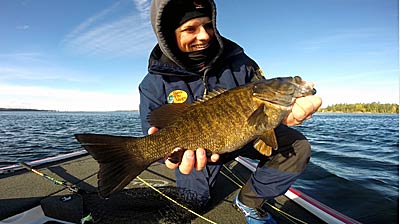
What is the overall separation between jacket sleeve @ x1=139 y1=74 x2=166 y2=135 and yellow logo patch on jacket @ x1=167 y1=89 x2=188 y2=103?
0.34 ft

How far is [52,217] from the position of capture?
328 centimetres

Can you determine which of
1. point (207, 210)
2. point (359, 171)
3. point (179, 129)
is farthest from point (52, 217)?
point (359, 171)

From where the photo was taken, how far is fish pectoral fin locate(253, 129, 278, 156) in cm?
251

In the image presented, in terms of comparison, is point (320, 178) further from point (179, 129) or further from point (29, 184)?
point (29, 184)

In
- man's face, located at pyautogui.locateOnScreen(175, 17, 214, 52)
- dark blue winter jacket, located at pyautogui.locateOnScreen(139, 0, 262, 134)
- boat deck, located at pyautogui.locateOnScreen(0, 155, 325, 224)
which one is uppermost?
man's face, located at pyautogui.locateOnScreen(175, 17, 214, 52)

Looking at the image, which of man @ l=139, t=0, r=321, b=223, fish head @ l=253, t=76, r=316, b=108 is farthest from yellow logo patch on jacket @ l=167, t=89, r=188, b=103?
fish head @ l=253, t=76, r=316, b=108

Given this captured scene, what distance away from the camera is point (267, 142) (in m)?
2.54

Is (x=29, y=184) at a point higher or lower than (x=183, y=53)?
lower

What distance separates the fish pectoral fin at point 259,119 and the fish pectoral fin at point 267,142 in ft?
0.27

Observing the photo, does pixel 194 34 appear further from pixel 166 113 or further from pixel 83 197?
pixel 83 197

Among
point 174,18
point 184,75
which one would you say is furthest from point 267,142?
point 174,18

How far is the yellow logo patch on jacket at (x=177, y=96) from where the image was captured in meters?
3.61

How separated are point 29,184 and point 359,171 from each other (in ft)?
30.6

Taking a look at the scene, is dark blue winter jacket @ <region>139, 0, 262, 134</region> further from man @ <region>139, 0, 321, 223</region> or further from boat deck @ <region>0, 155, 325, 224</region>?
boat deck @ <region>0, 155, 325, 224</region>
